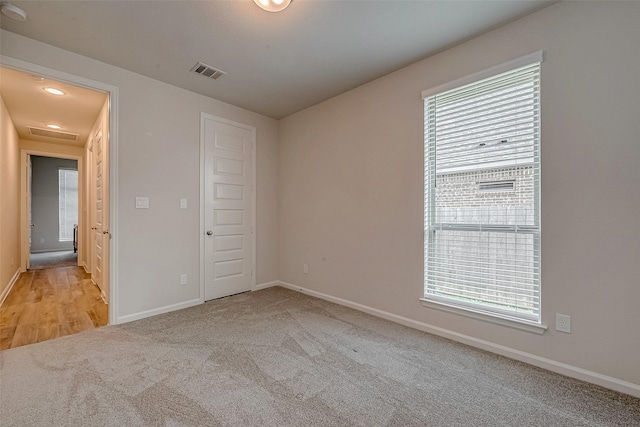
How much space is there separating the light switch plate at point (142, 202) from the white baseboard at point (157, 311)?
1.17 m

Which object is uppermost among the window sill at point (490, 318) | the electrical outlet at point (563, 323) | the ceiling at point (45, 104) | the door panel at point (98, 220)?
the ceiling at point (45, 104)

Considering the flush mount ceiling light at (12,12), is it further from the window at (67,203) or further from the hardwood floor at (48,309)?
the window at (67,203)

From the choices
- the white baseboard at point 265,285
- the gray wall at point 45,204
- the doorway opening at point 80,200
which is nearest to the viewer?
the doorway opening at point 80,200

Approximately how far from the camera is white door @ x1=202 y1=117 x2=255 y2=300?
12.0ft

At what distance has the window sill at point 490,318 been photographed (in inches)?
82.4

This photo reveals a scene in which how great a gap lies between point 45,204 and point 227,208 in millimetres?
7735

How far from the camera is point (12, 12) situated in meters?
2.03

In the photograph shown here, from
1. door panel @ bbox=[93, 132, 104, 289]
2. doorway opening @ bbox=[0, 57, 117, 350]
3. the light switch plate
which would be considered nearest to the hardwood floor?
doorway opening @ bbox=[0, 57, 117, 350]

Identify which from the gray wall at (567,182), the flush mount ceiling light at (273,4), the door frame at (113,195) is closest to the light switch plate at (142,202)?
the door frame at (113,195)

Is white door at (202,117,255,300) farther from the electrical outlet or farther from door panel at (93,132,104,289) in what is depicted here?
the electrical outlet

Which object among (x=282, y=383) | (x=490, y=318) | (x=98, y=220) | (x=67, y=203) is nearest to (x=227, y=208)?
(x=98, y=220)

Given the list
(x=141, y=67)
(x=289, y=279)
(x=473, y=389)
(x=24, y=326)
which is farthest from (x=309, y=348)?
(x=141, y=67)

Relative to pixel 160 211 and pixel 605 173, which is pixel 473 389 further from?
pixel 160 211

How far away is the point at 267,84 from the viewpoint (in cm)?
325
